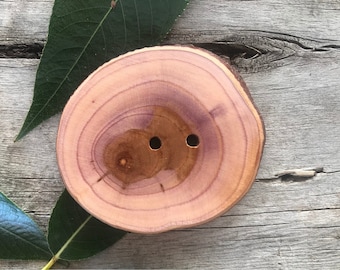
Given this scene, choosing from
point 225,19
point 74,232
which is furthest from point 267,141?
point 74,232

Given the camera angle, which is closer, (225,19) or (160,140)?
(160,140)

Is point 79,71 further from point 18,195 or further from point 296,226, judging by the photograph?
point 296,226

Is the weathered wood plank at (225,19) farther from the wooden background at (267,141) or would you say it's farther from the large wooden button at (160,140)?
the large wooden button at (160,140)

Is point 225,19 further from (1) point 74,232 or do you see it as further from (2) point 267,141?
(1) point 74,232

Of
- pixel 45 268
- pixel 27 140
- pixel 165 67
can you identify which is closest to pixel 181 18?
pixel 165 67

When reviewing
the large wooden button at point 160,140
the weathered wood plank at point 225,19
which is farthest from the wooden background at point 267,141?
the large wooden button at point 160,140

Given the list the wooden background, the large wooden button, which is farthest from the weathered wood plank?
the large wooden button
